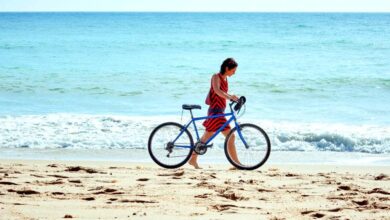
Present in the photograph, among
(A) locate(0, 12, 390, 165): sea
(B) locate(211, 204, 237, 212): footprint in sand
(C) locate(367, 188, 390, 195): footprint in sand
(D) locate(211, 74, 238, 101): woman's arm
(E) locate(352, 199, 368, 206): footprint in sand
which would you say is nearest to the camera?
(B) locate(211, 204, 237, 212): footprint in sand

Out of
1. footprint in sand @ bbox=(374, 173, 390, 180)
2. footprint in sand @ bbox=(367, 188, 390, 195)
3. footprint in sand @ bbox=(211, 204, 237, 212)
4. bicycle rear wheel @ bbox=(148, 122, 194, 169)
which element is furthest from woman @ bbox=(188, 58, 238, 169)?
footprint in sand @ bbox=(211, 204, 237, 212)

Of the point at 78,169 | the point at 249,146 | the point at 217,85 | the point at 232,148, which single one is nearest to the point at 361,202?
the point at 249,146

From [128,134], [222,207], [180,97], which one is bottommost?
[222,207]

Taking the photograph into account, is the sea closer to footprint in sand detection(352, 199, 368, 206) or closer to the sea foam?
the sea foam

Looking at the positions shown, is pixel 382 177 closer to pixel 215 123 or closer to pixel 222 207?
pixel 215 123

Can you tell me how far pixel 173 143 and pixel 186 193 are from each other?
1.62 metres

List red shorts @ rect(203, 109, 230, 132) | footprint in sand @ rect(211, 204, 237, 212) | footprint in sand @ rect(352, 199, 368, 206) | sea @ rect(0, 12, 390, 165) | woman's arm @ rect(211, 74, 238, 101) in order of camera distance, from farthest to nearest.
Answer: sea @ rect(0, 12, 390, 165) → red shorts @ rect(203, 109, 230, 132) → woman's arm @ rect(211, 74, 238, 101) → footprint in sand @ rect(352, 199, 368, 206) → footprint in sand @ rect(211, 204, 237, 212)

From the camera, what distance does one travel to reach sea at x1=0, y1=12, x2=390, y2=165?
33.6 feet

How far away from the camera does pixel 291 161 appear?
9.19 meters

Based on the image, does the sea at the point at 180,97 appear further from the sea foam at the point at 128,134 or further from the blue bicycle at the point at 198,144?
the blue bicycle at the point at 198,144

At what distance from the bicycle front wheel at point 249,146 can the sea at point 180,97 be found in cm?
143

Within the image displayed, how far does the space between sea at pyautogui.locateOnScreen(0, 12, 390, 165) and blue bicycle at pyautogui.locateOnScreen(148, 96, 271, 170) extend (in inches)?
55.3

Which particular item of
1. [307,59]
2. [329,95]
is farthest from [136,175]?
[307,59]

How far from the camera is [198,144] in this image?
7680 mm
